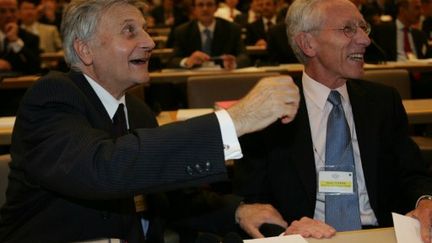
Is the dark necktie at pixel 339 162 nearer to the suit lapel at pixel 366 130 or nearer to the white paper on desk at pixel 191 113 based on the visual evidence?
the suit lapel at pixel 366 130

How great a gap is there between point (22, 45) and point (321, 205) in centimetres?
534

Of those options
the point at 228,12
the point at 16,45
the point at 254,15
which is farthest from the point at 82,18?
the point at 228,12

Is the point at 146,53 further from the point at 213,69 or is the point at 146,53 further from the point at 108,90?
the point at 213,69

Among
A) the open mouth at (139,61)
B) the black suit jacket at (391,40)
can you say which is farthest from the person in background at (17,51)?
the open mouth at (139,61)

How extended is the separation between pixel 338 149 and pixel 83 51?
908 mm

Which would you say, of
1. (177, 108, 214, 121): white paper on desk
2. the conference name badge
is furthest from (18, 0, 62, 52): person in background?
the conference name badge

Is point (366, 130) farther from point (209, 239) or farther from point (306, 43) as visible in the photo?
point (209, 239)

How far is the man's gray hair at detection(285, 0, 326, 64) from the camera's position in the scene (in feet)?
6.92

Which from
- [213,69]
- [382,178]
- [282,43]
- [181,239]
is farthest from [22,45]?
[382,178]

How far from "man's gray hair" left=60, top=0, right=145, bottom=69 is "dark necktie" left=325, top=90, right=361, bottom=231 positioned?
826 mm

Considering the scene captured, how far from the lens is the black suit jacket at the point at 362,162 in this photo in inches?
76.9

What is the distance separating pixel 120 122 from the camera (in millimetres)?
1781

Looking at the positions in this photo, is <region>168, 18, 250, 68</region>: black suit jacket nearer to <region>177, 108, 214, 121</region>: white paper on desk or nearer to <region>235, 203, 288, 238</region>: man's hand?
<region>177, 108, 214, 121</region>: white paper on desk

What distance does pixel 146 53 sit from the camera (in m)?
1.80
